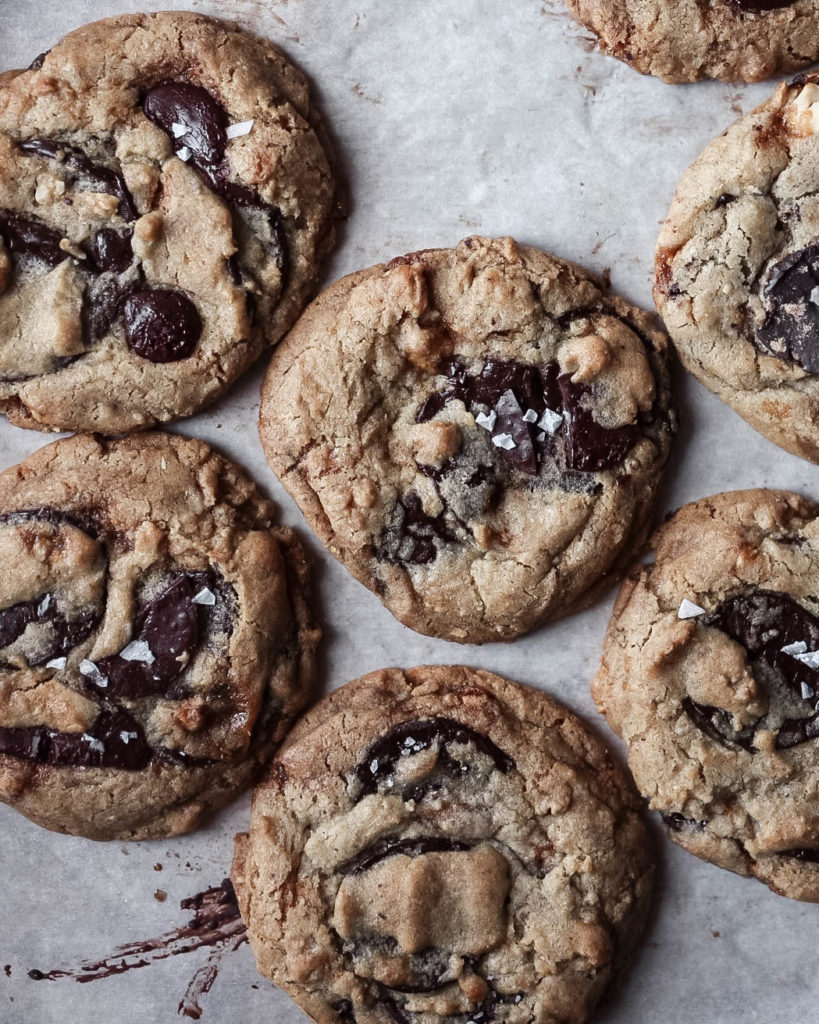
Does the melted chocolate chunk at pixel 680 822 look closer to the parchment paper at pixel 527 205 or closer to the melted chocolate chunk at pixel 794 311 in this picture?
the parchment paper at pixel 527 205

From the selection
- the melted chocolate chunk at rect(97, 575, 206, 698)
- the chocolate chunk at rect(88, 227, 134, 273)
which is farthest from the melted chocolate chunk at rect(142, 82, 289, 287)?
the melted chocolate chunk at rect(97, 575, 206, 698)

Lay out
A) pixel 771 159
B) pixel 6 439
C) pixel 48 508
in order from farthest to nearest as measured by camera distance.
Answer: pixel 6 439 < pixel 48 508 < pixel 771 159

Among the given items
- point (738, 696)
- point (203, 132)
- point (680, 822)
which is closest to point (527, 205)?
point (203, 132)

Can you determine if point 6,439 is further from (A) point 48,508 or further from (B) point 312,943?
(B) point 312,943

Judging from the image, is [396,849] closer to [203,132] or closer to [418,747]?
[418,747]

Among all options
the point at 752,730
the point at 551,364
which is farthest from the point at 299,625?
the point at 752,730

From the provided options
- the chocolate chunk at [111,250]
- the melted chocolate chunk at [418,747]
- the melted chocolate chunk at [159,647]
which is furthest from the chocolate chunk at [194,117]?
the melted chocolate chunk at [418,747]

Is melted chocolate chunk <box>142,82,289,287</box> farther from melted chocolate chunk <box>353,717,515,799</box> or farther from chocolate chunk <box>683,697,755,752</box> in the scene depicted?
chocolate chunk <box>683,697,755,752</box>
